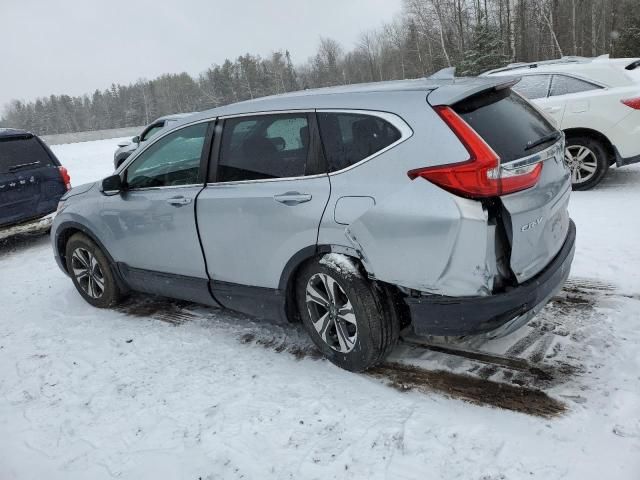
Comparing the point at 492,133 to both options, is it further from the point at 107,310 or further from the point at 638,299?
the point at 107,310

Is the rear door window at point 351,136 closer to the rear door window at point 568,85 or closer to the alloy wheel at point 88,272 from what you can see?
the alloy wheel at point 88,272

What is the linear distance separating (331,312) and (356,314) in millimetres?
226

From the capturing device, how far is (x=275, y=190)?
3.15 meters

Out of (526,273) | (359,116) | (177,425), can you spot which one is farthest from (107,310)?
(526,273)

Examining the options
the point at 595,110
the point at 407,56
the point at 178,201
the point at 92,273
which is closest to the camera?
the point at 178,201

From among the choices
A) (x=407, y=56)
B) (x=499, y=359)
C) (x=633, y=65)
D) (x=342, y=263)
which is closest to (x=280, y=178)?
(x=342, y=263)

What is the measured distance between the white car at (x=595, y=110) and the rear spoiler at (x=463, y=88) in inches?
155

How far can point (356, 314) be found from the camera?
2926mm

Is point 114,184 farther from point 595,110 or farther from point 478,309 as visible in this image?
point 595,110

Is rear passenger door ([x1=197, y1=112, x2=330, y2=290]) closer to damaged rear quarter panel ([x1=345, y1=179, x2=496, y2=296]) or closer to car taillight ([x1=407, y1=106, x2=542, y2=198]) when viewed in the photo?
→ damaged rear quarter panel ([x1=345, y1=179, x2=496, y2=296])

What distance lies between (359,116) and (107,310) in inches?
127

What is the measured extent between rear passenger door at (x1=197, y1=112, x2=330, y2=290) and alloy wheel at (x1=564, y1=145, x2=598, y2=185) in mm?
5035

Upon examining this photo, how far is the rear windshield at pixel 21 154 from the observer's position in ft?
22.9

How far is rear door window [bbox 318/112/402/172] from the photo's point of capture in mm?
2777
